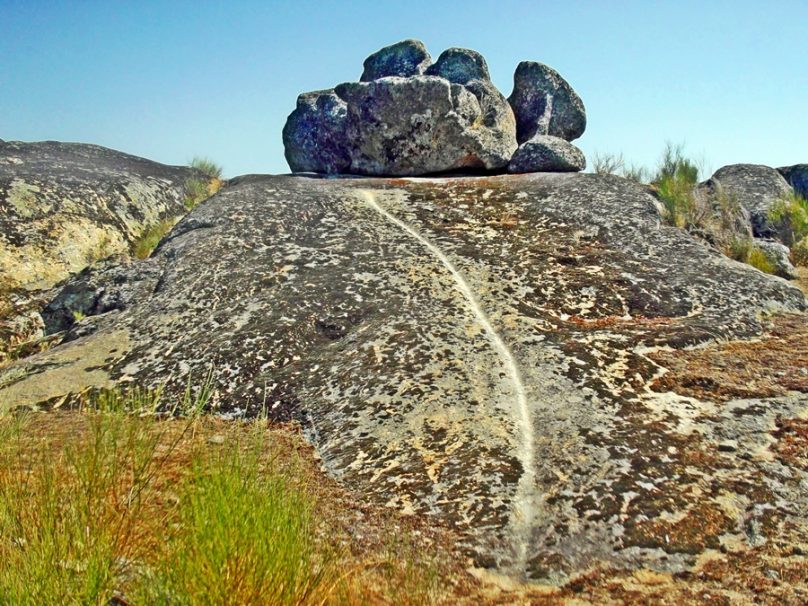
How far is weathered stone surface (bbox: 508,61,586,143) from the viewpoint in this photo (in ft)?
43.2

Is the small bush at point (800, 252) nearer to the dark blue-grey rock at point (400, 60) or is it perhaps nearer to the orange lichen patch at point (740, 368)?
the dark blue-grey rock at point (400, 60)

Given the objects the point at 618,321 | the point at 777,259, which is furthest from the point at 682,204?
the point at 618,321

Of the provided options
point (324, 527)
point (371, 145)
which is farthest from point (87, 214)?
point (324, 527)

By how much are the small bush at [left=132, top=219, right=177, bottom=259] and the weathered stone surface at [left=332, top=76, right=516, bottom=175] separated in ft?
10.3

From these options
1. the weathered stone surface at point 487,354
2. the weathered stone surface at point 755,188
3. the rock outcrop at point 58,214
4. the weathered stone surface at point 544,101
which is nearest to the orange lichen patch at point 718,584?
the weathered stone surface at point 487,354

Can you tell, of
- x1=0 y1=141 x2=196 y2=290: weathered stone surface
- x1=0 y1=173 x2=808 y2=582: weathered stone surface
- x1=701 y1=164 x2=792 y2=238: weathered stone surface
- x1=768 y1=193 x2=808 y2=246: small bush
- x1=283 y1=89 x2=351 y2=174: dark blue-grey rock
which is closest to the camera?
x1=0 y1=173 x2=808 y2=582: weathered stone surface

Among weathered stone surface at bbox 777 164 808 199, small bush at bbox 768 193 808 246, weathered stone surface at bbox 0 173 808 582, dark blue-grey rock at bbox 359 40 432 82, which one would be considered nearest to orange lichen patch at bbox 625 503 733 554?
weathered stone surface at bbox 0 173 808 582

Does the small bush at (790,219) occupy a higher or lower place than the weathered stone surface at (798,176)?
lower

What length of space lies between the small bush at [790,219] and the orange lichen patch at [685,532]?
37.3ft

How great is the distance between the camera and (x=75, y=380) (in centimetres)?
572

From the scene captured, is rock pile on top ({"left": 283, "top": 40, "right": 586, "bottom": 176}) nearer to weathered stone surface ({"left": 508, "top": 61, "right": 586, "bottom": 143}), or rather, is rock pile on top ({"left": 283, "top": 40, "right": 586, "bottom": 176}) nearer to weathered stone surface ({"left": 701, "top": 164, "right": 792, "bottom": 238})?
weathered stone surface ({"left": 508, "top": 61, "right": 586, "bottom": 143})

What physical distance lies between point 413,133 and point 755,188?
8.13 m

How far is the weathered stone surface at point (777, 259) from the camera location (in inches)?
437

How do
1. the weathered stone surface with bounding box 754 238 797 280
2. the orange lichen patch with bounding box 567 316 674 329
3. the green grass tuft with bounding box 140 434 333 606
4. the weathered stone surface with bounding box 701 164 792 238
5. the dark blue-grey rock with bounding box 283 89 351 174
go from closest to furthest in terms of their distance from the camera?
the green grass tuft with bounding box 140 434 333 606 → the orange lichen patch with bounding box 567 316 674 329 → the weathered stone surface with bounding box 754 238 797 280 → the dark blue-grey rock with bounding box 283 89 351 174 → the weathered stone surface with bounding box 701 164 792 238
